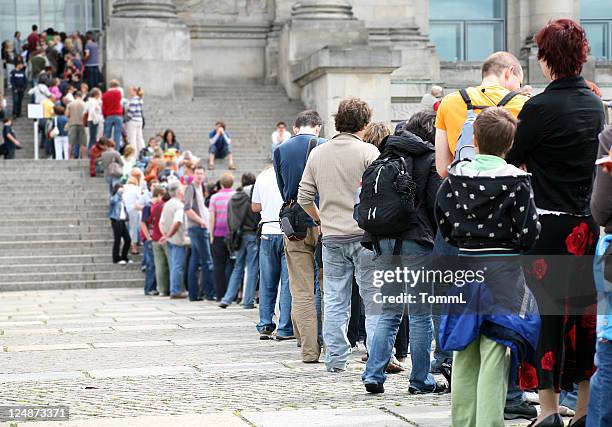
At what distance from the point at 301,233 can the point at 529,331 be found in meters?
3.94

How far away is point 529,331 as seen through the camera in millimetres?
6578

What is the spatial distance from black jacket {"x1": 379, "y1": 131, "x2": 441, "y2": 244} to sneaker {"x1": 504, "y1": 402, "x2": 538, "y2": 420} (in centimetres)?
139

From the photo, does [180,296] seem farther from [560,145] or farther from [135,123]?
[560,145]

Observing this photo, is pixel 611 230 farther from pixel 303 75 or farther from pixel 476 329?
pixel 303 75

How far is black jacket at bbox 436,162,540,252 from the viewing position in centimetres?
655

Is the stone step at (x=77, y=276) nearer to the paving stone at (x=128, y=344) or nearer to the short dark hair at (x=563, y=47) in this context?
the paving stone at (x=128, y=344)

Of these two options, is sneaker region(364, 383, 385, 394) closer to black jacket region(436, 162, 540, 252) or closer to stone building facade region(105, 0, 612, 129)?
black jacket region(436, 162, 540, 252)

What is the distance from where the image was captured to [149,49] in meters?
29.7

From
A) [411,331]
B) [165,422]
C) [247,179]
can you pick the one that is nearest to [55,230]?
[247,179]

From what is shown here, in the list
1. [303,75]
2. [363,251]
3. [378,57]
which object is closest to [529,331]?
[363,251]

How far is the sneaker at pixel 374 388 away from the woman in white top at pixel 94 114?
19.0 metres

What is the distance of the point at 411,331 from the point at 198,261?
9.96 meters

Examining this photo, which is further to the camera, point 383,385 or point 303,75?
point 303,75

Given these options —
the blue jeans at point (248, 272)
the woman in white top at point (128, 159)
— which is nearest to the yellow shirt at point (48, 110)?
the woman in white top at point (128, 159)
